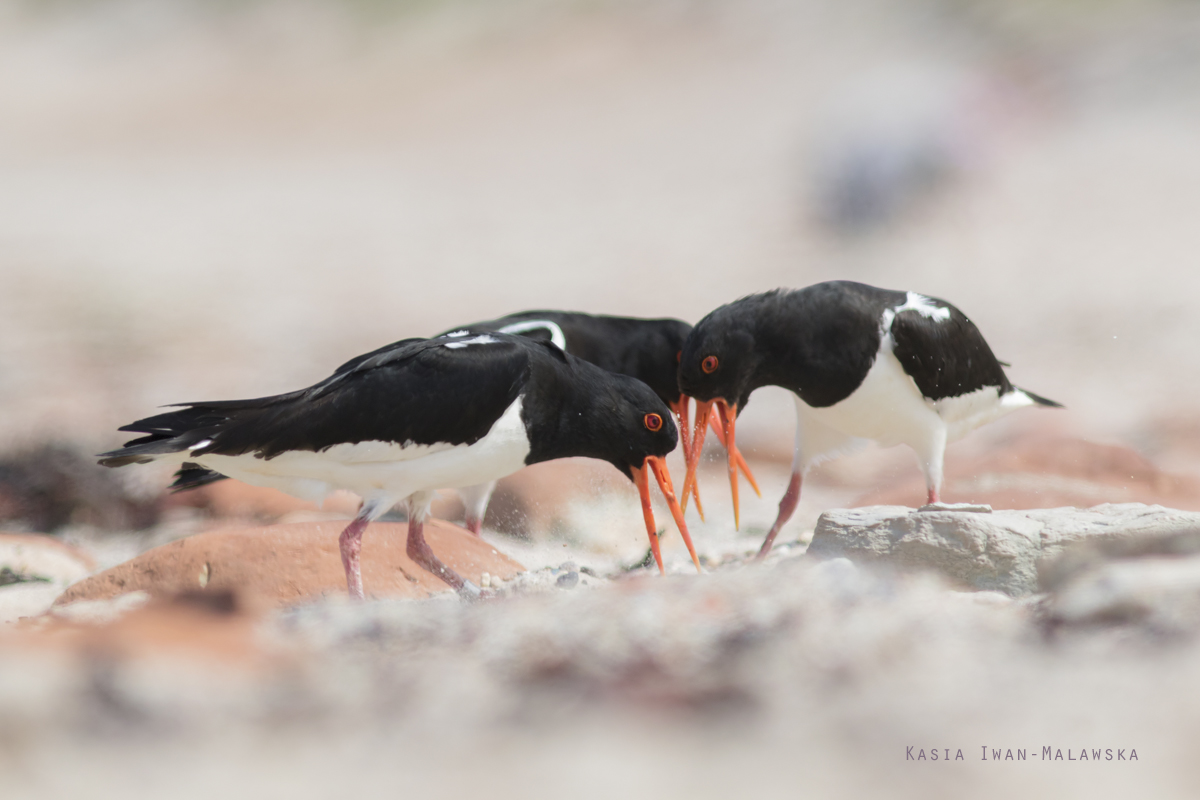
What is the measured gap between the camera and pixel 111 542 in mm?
8172

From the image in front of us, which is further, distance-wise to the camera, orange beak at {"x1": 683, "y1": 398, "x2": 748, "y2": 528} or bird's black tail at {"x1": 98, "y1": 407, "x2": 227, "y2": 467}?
orange beak at {"x1": 683, "y1": 398, "x2": 748, "y2": 528}

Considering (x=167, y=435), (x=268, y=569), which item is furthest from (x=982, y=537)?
(x=167, y=435)

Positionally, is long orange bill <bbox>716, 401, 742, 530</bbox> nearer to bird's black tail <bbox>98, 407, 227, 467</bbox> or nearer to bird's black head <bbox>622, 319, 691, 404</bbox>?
bird's black head <bbox>622, 319, 691, 404</bbox>

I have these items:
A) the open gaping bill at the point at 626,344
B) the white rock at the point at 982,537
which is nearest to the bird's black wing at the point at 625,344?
the open gaping bill at the point at 626,344

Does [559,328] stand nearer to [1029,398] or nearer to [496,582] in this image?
Result: [496,582]

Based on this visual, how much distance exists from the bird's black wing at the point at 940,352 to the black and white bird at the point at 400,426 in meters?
1.38

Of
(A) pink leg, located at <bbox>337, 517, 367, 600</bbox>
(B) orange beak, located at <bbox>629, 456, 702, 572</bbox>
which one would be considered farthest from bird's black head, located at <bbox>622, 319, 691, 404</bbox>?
(A) pink leg, located at <bbox>337, 517, 367, 600</bbox>

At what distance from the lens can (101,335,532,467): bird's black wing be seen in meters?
4.61

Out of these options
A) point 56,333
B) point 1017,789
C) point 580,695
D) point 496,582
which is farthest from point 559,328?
point 56,333

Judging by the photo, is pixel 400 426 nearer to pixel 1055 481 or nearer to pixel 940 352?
pixel 940 352

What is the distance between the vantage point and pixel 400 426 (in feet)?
15.3

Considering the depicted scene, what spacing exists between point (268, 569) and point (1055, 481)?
5.42 metres

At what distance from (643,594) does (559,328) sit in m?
3.50

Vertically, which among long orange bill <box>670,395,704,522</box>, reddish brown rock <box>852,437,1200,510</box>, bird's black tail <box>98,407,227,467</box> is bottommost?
reddish brown rock <box>852,437,1200,510</box>
